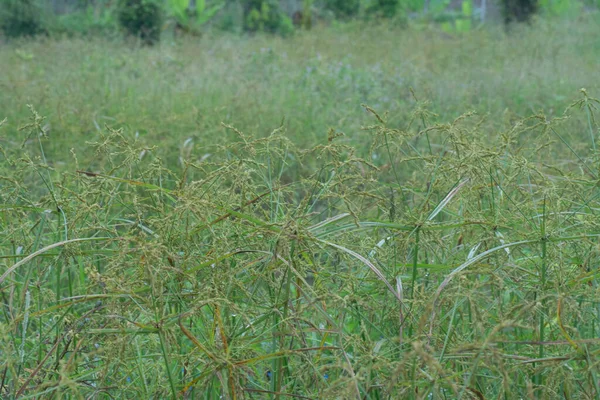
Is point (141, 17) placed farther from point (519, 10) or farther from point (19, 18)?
point (519, 10)

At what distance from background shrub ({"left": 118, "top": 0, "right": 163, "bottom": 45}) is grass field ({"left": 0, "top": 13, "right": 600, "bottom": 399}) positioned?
247cm

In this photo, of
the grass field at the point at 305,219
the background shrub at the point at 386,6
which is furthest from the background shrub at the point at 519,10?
the grass field at the point at 305,219

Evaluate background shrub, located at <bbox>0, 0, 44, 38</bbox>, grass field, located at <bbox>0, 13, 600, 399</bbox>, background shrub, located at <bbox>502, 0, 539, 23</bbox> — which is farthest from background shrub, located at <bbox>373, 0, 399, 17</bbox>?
background shrub, located at <bbox>0, 0, 44, 38</bbox>

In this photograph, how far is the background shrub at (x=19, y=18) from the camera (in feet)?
46.3

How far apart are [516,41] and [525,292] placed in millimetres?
10158

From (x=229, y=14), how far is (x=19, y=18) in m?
5.28

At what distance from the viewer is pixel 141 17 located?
13.9 meters

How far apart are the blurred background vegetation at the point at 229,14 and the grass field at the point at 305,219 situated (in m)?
3.00

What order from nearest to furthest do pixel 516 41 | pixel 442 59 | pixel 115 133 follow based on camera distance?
1. pixel 115 133
2. pixel 442 59
3. pixel 516 41

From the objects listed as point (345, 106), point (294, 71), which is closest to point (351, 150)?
point (345, 106)

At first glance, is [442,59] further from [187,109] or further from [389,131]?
[389,131]

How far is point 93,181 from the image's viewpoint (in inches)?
67.1

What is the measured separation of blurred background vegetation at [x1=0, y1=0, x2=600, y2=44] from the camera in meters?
14.1

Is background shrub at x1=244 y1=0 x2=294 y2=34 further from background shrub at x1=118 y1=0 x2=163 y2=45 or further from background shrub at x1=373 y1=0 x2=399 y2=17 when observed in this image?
background shrub at x1=118 y1=0 x2=163 y2=45
